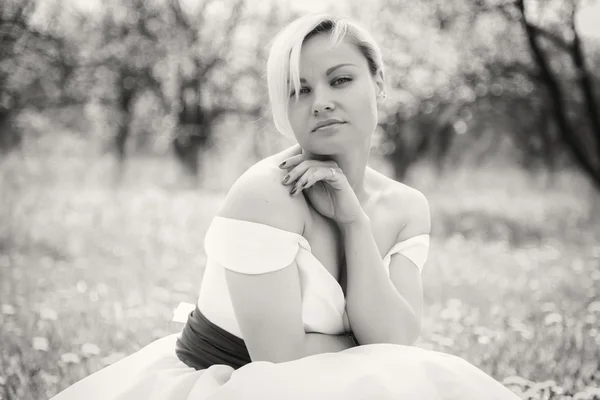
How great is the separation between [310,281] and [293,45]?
81cm

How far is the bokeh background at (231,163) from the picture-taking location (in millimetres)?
3951

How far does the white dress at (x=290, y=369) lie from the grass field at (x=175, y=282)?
0.99 metres

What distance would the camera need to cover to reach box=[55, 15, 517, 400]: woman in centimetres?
191

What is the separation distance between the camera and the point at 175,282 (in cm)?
524

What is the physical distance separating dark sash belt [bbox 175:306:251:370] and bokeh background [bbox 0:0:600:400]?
105 centimetres

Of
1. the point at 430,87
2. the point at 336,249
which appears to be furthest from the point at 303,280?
the point at 430,87

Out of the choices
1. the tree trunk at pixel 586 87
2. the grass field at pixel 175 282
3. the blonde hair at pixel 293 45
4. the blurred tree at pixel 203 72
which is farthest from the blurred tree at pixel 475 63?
the blonde hair at pixel 293 45

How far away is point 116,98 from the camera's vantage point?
15.3 m

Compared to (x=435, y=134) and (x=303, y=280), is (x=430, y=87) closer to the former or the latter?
(x=435, y=134)

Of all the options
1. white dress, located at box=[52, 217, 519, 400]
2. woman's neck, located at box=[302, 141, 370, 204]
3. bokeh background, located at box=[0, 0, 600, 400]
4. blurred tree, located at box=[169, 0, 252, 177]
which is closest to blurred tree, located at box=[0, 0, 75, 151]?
bokeh background, located at box=[0, 0, 600, 400]

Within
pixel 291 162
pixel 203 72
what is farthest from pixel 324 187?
pixel 203 72

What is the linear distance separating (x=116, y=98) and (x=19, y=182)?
6.24m

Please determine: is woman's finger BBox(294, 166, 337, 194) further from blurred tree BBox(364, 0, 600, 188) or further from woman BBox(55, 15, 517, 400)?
blurred tree BBox(364, 0, 600, 188)

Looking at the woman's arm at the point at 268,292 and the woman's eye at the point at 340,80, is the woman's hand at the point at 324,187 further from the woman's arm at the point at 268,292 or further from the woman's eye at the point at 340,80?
the woman's eye at the point at 340,80
